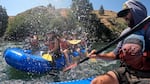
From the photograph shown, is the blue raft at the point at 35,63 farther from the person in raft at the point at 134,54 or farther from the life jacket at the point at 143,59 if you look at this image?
the life jacket at the point at 143,59

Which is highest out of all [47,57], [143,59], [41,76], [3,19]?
[143,59]

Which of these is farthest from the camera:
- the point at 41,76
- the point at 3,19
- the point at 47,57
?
the point at 3,19

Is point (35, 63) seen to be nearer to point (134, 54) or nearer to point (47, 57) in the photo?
point (47, 57)

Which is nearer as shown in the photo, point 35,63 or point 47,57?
point 35,63

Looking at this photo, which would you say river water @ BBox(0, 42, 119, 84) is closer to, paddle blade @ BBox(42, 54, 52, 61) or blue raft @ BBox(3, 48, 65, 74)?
blue raft @ BBox(3, 48, 65, 74)

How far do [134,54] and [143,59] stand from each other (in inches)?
7.3

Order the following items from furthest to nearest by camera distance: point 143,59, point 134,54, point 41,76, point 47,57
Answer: point 47,57
point 41,76
point 143,59
point 134,54

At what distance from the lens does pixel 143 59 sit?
147 inches

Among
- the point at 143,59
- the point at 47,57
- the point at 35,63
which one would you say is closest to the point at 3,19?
the point at 47,57

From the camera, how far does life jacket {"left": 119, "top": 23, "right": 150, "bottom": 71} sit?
3688mm

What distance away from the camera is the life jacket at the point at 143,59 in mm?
3688

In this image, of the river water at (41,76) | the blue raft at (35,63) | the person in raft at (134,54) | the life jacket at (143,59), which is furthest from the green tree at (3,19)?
the life jacket at (143,59)

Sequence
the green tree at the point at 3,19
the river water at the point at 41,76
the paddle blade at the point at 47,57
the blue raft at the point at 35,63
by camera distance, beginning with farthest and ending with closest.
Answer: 1. the green tree at the point at 3,19
2. the paddle blade at the point at 47,57
3. the blue raft at the point at 35,63
4. the river water at the point at 41,76

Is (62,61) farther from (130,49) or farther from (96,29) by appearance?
(96,29)
